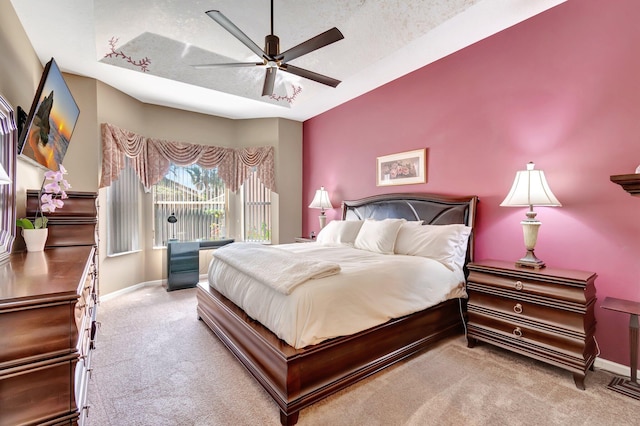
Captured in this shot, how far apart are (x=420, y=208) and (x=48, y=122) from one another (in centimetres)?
366

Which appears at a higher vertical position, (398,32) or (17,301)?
(398,32)

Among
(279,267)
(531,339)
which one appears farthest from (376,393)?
(531,339)

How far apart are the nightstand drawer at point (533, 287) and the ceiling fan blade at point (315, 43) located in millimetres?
2333

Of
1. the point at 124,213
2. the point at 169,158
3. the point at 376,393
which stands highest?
the point at 169,158

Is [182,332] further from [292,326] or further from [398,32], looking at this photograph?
[398,32]

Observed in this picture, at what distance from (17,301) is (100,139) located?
3.86 metres

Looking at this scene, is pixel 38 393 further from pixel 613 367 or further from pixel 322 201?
pixel 322 201

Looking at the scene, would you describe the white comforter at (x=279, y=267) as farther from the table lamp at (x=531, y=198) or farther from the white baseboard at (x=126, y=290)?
the white baseboard at (x=126, y=290)

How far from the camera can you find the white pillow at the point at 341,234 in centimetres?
385

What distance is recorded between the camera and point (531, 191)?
2463 millimetres

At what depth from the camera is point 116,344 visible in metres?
2.82

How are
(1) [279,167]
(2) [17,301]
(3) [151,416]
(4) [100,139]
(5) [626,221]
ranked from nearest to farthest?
(2) [17,301]
(3) [151,416]
(5) [626,221]
(4) [100,139]
(1) [279,167]

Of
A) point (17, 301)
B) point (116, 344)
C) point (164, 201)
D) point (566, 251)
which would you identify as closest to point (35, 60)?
point (164, 201)

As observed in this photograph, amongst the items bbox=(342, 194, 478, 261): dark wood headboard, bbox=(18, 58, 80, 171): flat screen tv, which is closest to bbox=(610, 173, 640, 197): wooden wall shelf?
bbox=(342, 194, 478, 261): dark wood headboard
